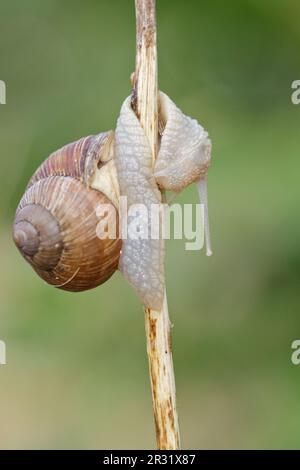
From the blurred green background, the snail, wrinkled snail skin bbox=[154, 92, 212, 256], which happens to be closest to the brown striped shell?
the snail

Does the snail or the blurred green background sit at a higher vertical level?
the blurred green background

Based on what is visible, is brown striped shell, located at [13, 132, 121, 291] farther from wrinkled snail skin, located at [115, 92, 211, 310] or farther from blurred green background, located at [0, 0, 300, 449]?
blurred green background, located at [0, 0, 300, 449]

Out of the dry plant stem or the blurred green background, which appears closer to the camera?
the dry plant stem

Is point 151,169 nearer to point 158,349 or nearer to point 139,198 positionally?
point 139,198

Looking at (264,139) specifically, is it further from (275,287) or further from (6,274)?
(6,274)

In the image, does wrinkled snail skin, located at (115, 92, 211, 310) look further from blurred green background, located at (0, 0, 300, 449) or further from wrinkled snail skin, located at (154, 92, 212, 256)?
blurred green background, located at (0, 0, 300, 449)

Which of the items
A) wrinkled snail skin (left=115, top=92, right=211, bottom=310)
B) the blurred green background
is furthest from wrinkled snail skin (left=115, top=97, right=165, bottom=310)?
the blurred green background

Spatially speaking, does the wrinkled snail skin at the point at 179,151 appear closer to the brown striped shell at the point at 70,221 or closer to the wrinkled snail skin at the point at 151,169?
the wrinkled snail skin at the point at 151,169
